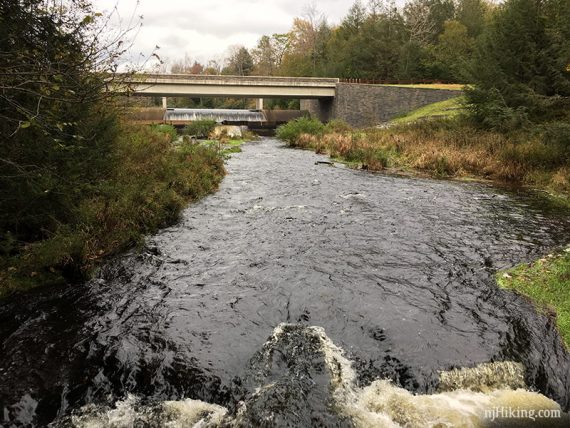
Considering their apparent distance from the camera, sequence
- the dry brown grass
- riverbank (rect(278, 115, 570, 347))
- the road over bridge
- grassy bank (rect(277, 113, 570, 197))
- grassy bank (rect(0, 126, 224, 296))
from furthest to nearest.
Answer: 1. the road over bridge
2. the dry brown grass
3. grassy bank (rect(277, 113, 570, 197))
4. riverbank (rect(278, 115, 570, 347))
5. grassy bank (rect(0, 126, 224, 296))

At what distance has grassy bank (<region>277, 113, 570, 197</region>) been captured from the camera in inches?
714

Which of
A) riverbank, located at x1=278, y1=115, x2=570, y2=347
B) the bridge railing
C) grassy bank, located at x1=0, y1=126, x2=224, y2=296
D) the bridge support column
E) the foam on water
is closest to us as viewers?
the foam on water

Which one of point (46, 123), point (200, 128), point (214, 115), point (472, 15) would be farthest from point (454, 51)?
point (46, 123)

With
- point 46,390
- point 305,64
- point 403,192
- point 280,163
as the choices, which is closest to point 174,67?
point 305,64

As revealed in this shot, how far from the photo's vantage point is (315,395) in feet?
17.1

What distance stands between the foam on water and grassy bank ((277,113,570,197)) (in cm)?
1394

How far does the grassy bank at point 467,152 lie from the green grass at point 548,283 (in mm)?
9425

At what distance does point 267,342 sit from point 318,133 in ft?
97.5

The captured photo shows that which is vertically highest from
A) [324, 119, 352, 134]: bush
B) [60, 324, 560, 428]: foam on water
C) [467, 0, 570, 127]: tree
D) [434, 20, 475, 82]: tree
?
[434, 20, 475, 82]: tree

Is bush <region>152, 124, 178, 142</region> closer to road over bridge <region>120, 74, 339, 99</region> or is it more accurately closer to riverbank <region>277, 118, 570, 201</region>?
riverbank <region>277, 118, 570, 201</region>

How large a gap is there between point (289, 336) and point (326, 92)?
5158 centimetres

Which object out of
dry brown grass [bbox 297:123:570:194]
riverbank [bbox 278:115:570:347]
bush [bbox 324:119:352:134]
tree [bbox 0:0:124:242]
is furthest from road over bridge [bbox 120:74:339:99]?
tree [bbox 0:0:124:242]

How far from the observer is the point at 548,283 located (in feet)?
25.8

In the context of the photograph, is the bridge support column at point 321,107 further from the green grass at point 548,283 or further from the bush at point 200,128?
the green grass at point 548,283
